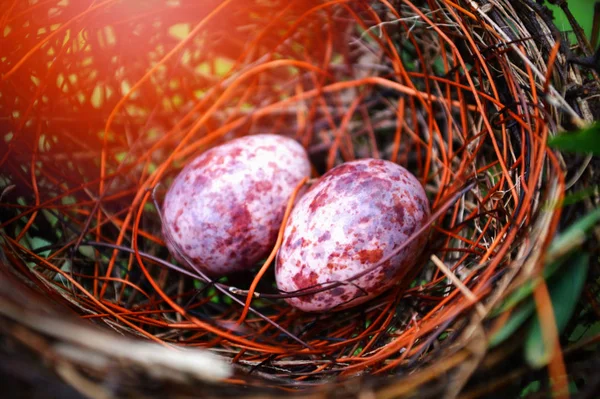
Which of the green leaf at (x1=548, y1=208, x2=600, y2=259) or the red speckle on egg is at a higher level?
the green leaf at (x1=548, y1=208, x2=600, y2=259)

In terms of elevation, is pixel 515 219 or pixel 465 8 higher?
pixel 465 8

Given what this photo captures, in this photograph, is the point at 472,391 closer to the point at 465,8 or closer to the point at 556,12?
the point at 465,8

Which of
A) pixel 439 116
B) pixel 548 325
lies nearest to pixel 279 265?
pixel 548 325

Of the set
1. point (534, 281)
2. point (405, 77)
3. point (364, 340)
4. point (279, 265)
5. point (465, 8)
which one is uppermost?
point (465, 8)

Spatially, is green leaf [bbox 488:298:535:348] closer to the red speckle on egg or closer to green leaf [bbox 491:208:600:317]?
green leaf [bbox 491:208:600:317]

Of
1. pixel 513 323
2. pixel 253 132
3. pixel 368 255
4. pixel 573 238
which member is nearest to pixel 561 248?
pixel 573 238

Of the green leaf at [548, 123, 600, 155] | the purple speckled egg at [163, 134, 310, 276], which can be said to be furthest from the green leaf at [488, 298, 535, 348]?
the purple speckled egg at [163, 134, 310, 276]
